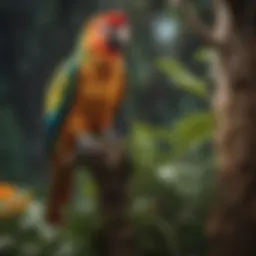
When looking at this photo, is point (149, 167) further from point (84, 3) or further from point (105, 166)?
point (84, 3)

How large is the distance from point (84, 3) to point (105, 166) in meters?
0.28

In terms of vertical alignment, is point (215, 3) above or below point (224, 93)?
above

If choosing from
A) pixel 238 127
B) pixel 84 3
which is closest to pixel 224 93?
pixel 238 127

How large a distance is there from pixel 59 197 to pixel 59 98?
0.16m

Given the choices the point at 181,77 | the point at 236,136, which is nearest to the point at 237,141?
the point at 236,136

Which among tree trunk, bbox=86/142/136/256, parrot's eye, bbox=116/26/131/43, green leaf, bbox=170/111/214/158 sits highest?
parrot's eye, bbox=116/26/131/43

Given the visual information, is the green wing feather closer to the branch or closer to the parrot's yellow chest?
the parrot's yellow chest

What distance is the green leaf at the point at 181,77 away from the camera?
1.18 metres

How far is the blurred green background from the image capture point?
3.79ft

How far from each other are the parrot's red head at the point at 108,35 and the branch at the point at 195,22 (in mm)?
92

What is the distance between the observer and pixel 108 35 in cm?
116

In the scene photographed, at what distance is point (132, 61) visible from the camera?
46.3 inches

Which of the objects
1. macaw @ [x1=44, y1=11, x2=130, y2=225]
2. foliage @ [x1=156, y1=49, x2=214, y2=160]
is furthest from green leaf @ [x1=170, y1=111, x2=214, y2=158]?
macaw @ [x1=44, y1=11, x2=130, y2=225]

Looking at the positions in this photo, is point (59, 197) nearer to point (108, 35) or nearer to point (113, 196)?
point (113, 196)
